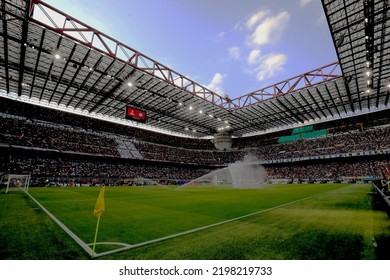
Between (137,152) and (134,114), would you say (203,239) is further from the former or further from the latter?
(137,152)

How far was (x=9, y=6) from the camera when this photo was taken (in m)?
15.4

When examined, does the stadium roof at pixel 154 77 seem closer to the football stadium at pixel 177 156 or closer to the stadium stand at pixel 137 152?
the football stadium at pixel 177 156

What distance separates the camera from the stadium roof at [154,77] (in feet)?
57.0

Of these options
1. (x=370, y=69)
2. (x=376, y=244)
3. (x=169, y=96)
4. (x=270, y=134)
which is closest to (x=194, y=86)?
(x=169, y=96)

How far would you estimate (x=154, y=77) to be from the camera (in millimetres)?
25375

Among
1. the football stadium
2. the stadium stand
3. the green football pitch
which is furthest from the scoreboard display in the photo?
the green football pitch

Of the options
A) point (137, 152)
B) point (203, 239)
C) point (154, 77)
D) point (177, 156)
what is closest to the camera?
point (203, 239)

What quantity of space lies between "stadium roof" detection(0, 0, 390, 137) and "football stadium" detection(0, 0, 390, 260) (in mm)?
178

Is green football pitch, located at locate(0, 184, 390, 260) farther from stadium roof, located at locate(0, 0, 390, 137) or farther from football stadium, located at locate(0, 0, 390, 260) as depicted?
stadium roof, located at locate(0, 0, 390, 137)

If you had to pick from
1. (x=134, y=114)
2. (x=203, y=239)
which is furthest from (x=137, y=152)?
(x=203, y=239)

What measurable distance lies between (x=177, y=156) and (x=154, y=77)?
40.7 metres

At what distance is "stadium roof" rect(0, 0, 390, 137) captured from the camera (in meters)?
17.4
